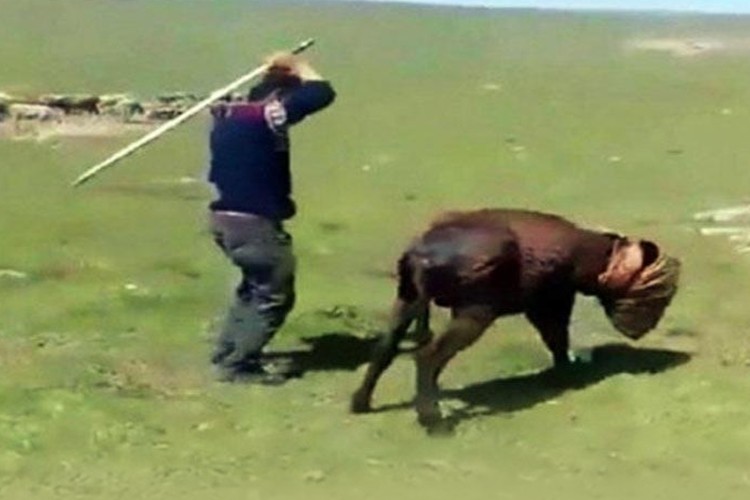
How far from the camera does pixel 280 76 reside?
13.3 meters

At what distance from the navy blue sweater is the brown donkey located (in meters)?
0.90

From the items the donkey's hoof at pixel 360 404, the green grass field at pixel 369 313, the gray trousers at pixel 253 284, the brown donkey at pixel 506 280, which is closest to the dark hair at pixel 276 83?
the gray trousers at pixel 253 284

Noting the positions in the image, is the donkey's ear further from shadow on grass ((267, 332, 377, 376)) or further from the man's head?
the man's head

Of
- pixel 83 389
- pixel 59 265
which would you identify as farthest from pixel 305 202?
pixel 83 389

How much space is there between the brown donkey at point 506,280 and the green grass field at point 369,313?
31 centimetres

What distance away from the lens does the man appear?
1316 centimetres

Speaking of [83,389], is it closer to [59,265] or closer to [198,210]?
[59,265]

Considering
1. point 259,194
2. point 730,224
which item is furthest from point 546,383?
point 730,224

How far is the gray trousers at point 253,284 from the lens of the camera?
525 inches

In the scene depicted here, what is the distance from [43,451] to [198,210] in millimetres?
9131

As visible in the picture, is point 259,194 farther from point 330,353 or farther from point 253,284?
point 330,353

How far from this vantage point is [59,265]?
17719mm

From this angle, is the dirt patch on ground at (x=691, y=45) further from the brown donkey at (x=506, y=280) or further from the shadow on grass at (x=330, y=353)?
the brown donkey at (x=506, y=280)

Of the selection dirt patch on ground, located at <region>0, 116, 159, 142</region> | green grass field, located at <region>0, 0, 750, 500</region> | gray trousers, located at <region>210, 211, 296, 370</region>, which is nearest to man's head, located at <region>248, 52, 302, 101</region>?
gray trousers, located at <region>210, 211, 296, 370</region>
